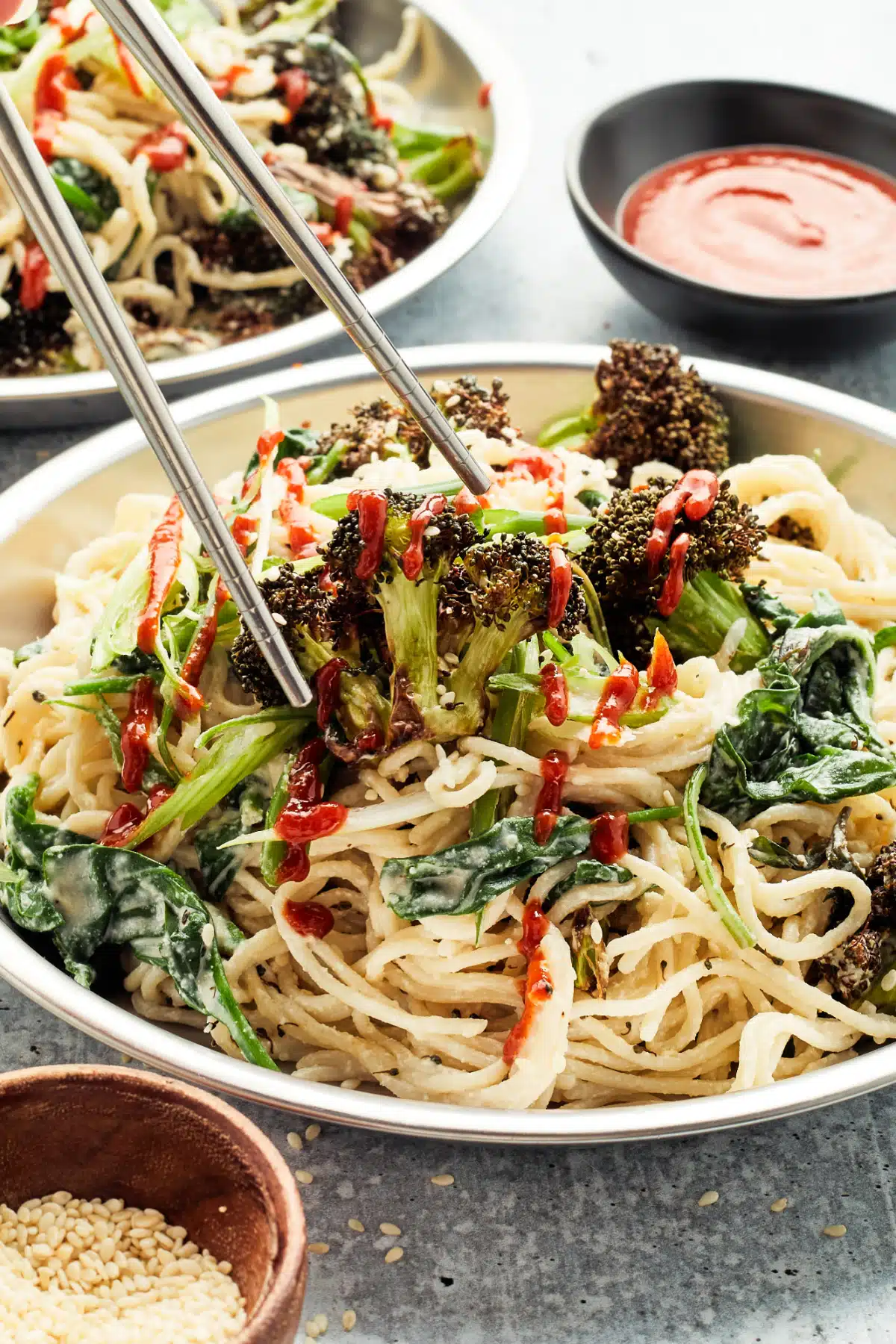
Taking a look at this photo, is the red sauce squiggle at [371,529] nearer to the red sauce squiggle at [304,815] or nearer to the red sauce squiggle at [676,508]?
the red sauce squiggle at [304,815]

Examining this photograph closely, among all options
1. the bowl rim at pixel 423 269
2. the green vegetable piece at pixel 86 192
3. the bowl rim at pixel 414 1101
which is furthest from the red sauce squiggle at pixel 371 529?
the green vegetable piece at pixel 86 192

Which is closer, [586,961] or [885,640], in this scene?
[586,961]

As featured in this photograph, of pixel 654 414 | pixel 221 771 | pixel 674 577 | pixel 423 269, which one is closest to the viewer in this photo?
pixel 221 771

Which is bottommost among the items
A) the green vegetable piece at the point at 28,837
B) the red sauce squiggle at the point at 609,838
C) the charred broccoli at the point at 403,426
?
the green vegetable piece at the point at 28,837

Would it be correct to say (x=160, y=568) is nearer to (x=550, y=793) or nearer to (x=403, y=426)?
(x=403, y=426)

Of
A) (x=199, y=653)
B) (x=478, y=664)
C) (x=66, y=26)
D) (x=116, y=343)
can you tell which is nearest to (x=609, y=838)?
(x=478, y=664)

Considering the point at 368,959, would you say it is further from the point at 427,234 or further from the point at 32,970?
the point at 427,234
